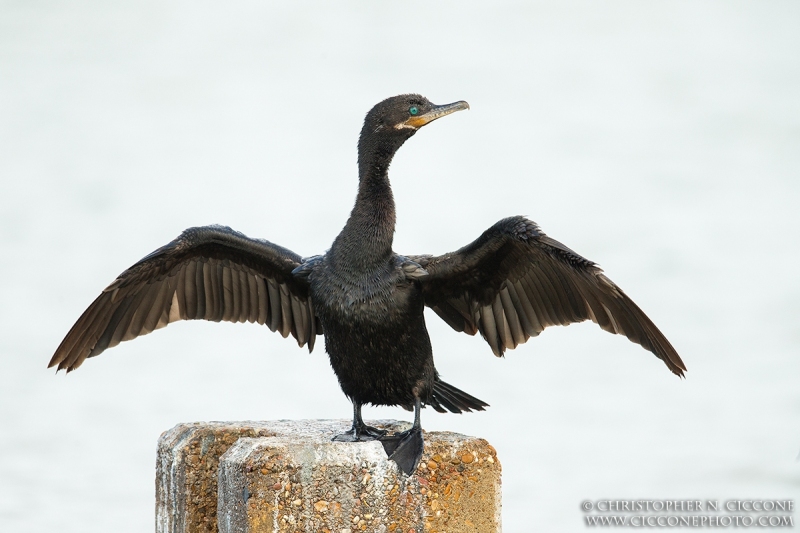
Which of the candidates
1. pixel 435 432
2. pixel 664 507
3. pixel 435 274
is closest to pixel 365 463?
pixel 435 432

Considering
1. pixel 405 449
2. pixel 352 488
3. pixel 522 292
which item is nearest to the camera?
pixel 352 488

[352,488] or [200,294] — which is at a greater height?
[200,294]

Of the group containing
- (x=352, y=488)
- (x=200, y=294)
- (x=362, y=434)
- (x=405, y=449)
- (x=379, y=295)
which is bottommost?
(x=352, y=488)

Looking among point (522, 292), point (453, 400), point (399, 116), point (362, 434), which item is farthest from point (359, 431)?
point (399, 116)

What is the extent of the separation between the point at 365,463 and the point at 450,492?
1.53 feet

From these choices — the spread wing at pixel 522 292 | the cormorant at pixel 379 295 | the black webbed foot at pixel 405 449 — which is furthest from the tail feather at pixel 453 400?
the black webbed foot at pixel 405 449

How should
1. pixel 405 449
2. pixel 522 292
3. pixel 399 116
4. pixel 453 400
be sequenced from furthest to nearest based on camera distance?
pixel 453 400 < pixel 522 292 < pixel 399 116 < pixel 405 449

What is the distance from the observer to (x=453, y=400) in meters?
6.09

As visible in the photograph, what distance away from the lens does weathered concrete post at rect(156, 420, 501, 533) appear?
→ 4.43 metres

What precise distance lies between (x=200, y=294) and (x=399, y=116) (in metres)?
1.76

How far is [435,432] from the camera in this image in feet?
16.8

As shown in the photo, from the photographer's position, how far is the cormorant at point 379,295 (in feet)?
17.1

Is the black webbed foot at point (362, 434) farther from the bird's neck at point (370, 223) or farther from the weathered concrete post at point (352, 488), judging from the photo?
the bird's neck at point (370, 223)

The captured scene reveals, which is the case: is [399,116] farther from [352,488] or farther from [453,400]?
[352,488]
